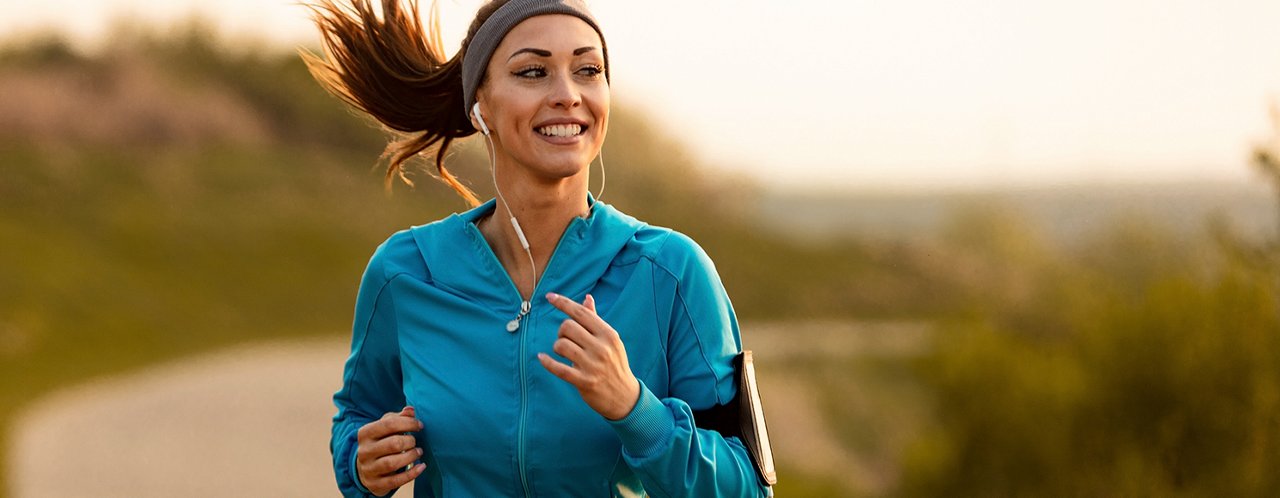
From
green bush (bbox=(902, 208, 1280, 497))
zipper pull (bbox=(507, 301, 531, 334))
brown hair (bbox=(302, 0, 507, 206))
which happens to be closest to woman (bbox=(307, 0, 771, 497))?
zipper pull (bbox=(507, 301, 531, 334))

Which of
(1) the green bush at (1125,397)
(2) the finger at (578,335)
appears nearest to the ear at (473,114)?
(2) the finger at (578,335)

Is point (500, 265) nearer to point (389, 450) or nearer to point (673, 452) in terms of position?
point (389, 450)

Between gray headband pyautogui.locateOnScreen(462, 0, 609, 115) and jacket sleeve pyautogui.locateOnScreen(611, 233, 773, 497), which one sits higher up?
gray headband pyautogui.locateOnScreen(462, 0, 609, 115)

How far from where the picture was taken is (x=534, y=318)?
9.06 feet

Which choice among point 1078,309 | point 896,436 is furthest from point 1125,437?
A: point 896,436

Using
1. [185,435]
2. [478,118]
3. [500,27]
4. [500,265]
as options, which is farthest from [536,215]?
[185,435]

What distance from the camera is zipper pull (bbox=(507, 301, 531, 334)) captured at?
2.75 m

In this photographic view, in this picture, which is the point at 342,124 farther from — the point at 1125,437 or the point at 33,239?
the point at 1125,437

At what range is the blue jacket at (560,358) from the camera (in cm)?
269

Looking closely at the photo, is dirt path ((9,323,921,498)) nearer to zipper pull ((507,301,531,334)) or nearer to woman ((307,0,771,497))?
woman ((307,0,771,497))

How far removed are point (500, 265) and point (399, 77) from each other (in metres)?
0.61

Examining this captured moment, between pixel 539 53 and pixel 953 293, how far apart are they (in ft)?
95.2

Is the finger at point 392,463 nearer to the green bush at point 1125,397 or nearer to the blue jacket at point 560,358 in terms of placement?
the blue jacket at point 560,358

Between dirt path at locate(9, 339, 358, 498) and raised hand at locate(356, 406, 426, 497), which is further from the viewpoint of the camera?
dirt path at locate(9, 339, 358, 498)
